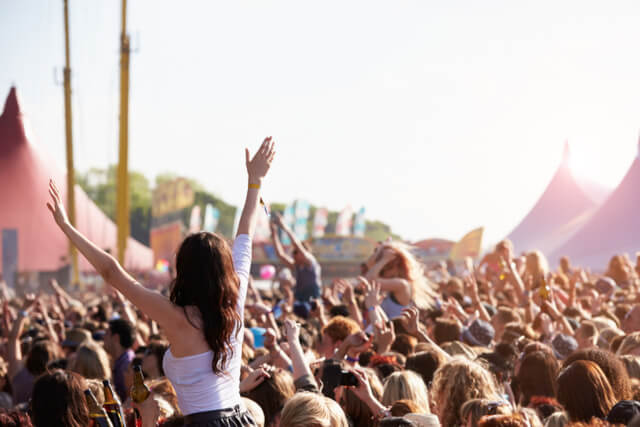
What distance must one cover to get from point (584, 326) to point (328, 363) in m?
2.51

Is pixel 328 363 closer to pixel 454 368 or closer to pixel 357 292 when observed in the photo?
pixel 454 368

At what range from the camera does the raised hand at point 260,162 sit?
324cm

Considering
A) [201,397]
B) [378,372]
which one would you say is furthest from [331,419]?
[378,372]

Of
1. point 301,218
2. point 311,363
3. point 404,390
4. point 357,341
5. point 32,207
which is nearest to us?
point 404,390

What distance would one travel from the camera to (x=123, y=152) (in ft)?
110

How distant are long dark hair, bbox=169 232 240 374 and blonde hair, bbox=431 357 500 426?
4.84 ft

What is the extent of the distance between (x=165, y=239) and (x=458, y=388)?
130 feet

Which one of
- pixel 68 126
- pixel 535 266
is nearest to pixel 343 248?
pixel 68 126

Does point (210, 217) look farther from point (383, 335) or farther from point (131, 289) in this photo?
point (131, 289)

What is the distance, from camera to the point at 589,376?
12.0 ft

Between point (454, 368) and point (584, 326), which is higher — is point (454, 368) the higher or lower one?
the higher one

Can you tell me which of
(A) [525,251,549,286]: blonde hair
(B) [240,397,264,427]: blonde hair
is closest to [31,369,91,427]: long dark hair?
(B) [240,397,264,427]: blonde hair

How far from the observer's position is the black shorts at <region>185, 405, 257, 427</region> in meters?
2.72

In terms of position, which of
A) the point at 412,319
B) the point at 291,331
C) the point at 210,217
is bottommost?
the point at 210,217
